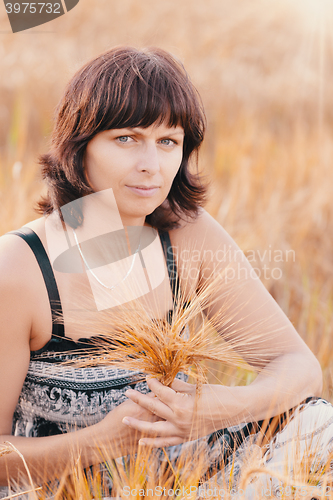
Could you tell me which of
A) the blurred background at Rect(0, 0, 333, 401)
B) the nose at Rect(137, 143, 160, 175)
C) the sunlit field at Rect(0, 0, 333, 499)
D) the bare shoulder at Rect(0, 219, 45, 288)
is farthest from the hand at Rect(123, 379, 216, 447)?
the blurred background at Rect(0, 0, 333, 401)

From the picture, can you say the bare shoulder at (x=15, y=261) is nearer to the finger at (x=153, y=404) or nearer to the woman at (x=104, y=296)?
the woman at (x=104, y=296)

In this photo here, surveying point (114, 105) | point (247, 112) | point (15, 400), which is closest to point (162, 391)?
point (15, 400)

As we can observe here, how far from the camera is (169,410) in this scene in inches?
40.1

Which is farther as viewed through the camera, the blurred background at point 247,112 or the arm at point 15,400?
the blurred background at point 247,112

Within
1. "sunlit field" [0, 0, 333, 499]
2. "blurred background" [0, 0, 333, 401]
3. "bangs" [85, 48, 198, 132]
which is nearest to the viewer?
"bangs" [85, 48, 198, 132]

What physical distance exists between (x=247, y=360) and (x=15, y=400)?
61 centimetres

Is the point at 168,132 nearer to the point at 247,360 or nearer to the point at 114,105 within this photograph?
the point at 114,105

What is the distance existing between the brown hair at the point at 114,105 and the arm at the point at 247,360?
1.10 feet

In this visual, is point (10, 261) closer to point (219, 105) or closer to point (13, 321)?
point (13, 321)

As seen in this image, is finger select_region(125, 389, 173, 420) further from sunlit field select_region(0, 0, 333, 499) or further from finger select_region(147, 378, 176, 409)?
sunlit field select_region(0, 0, 333, 499)

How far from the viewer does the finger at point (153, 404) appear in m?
1.02

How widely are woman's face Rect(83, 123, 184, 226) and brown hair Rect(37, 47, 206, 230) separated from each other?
0.9 inches

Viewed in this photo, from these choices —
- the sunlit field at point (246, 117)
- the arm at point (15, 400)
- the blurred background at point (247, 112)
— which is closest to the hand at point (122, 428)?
the arm at point (15, 400)

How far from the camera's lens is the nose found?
44.1 inches
